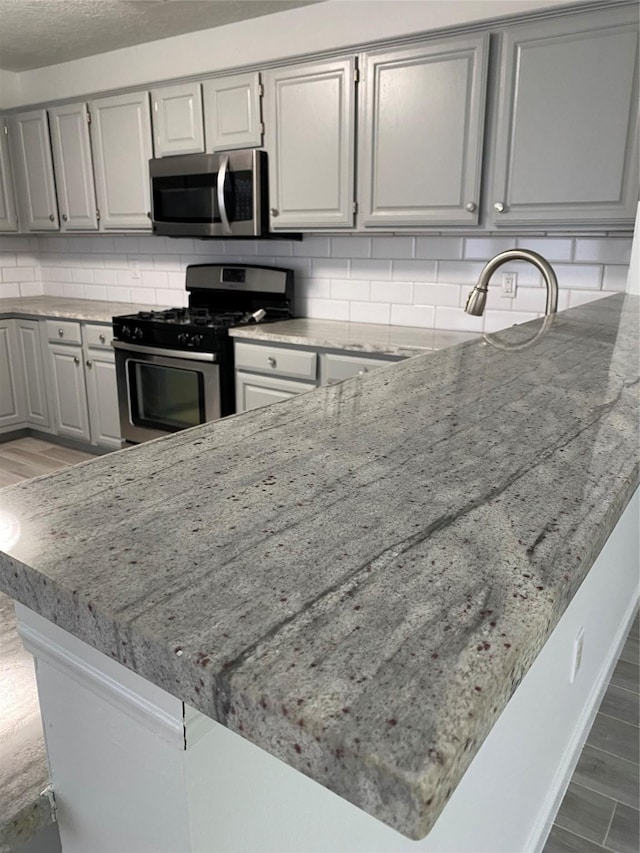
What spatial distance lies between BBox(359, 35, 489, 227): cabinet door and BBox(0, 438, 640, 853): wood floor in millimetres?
1846

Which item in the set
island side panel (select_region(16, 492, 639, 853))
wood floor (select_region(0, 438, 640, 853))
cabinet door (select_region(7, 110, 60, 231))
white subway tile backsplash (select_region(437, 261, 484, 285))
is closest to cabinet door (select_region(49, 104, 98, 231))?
cabinet door (select_region(7, 110, 60, 231))

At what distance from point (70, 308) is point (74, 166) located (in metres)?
0.88

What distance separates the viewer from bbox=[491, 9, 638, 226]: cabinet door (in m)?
2.29

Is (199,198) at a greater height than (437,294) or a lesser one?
greater

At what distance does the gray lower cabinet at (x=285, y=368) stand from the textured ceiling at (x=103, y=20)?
1599 mm

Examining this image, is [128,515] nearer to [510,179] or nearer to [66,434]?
[510,179]

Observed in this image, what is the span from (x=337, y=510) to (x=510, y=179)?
7.69 feet

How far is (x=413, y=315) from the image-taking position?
3.27 metres

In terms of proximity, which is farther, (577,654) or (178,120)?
(178,120)

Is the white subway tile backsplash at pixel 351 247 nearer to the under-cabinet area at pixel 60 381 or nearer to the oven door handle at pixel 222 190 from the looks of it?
the oven door handle at pixel 222 190

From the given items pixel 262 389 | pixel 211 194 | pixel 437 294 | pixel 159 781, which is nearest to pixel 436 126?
pixel 437 294

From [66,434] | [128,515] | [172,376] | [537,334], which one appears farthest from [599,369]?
[66,434]

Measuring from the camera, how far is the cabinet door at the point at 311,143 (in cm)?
288

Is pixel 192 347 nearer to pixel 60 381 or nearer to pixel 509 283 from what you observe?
pixel 60 381
